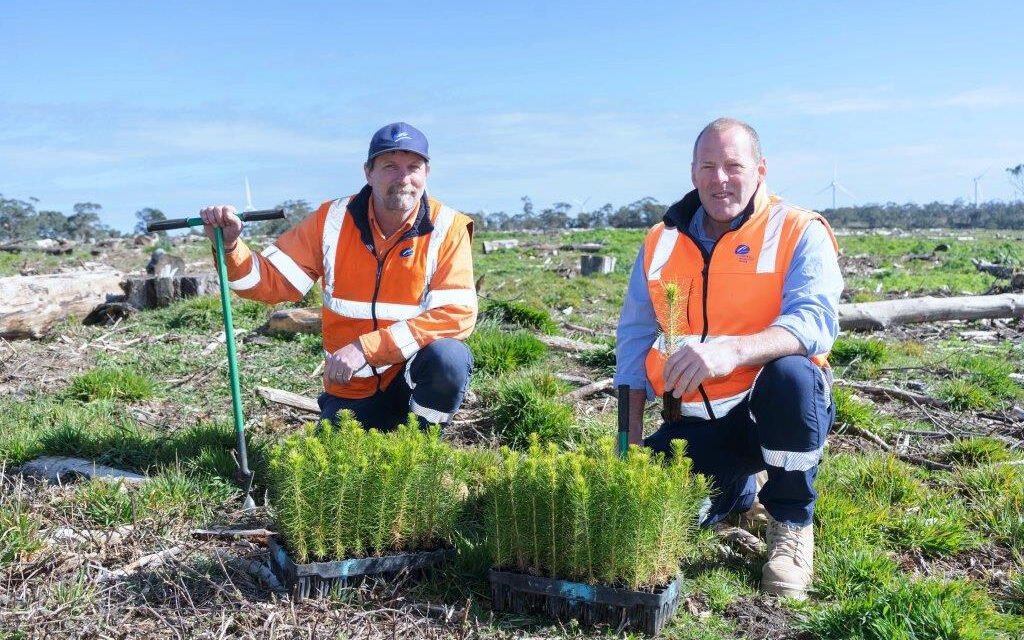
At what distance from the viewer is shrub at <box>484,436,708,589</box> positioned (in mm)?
3455

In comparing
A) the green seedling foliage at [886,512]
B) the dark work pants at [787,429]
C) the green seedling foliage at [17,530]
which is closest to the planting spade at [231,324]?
the green seedling foliage at [17,530]

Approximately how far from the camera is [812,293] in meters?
4.25

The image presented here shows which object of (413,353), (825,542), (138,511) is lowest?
(825,542)

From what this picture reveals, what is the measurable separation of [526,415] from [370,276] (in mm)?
1549

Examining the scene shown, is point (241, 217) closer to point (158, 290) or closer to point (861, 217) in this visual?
point (158, 290)

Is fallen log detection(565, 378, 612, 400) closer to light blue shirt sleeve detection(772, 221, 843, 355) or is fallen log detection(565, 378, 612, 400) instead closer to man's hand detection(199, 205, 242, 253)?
light blue shirt sleeve detection(772, 221, 843, 355)

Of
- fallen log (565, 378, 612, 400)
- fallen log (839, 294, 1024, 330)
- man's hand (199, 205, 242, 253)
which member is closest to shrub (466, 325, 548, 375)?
fallen log (565, 378, 612, 400)

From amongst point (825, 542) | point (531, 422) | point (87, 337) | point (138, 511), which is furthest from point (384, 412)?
point (87, 337)

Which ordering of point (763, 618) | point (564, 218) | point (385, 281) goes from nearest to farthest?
point (763, 618) < point (385, 281) < point (564, 218)

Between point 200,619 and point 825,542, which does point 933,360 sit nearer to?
point 825,542

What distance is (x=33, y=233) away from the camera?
186 feet

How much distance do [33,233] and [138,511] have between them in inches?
2355

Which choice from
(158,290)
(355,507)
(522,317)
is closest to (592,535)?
(355,507)

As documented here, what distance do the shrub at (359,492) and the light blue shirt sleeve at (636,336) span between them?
1.21 m
